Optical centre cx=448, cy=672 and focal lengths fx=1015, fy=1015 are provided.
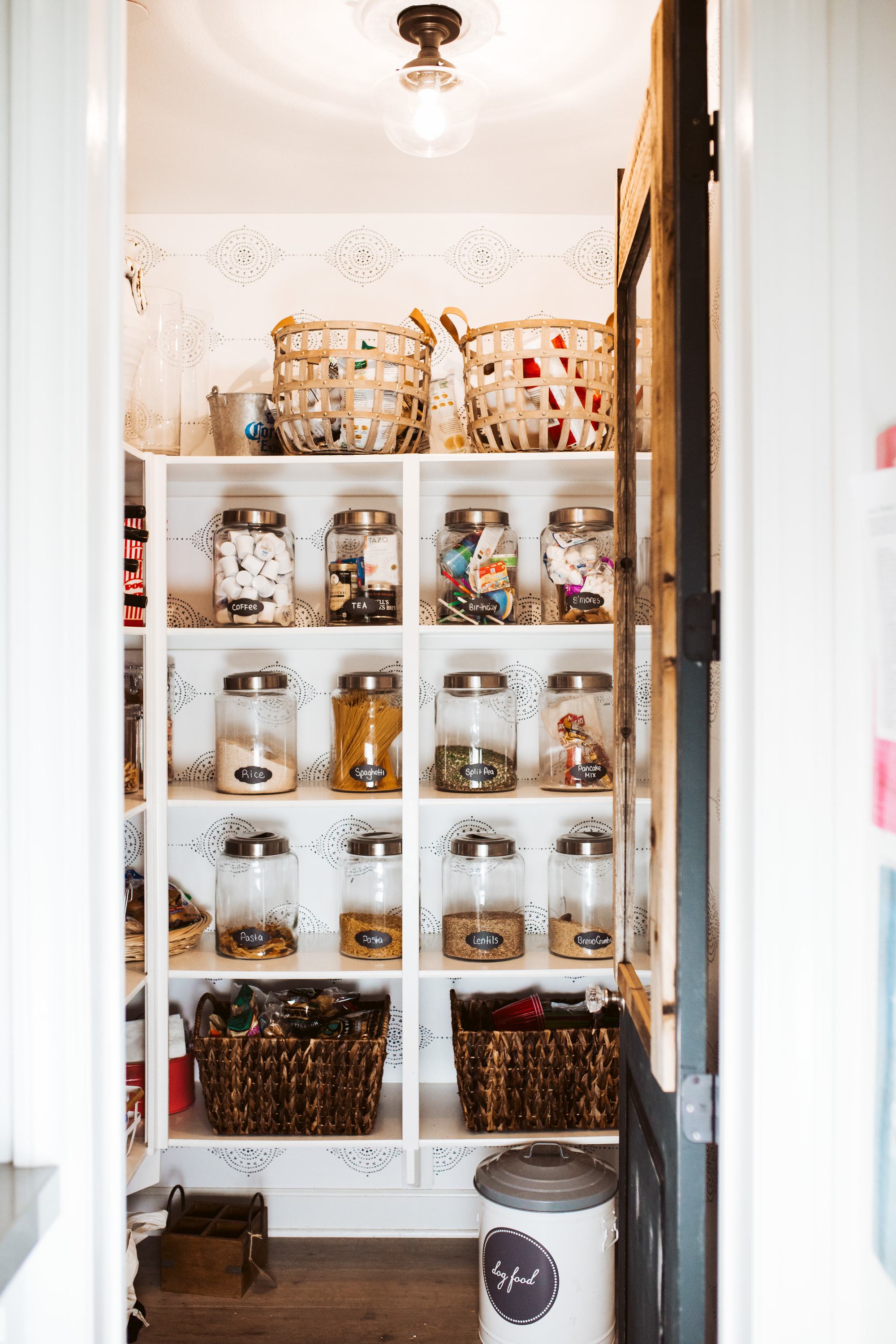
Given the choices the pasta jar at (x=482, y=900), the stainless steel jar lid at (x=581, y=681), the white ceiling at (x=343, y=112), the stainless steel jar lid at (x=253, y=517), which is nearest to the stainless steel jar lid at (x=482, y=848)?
the pasta jar at (x=482, y=900)

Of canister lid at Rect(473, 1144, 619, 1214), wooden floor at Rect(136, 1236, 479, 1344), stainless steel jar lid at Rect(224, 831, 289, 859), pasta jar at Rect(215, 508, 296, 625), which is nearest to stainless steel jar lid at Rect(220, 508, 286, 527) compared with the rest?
pasta jar at Rect(215, 508, 296, 625)

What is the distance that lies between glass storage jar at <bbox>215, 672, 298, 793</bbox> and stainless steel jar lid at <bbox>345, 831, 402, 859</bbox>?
197 millimetres

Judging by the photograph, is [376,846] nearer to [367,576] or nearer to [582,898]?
[582,898]

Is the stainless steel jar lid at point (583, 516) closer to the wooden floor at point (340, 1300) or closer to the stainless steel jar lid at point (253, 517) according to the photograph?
the stainless steel jar lid at point (253, 517)

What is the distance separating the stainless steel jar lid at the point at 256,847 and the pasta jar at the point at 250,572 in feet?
1.61

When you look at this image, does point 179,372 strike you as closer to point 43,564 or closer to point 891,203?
point 43,564

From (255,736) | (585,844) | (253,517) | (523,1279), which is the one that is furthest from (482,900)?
(253,517)

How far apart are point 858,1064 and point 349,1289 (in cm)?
173

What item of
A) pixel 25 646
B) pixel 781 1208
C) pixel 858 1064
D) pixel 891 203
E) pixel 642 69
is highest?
pixel 642 69

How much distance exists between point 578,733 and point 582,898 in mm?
385

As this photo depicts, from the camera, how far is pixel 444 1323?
212cm

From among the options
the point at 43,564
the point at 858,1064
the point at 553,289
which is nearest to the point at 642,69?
the point at 553,289

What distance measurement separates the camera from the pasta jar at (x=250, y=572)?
2229 mm

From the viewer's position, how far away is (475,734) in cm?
234
